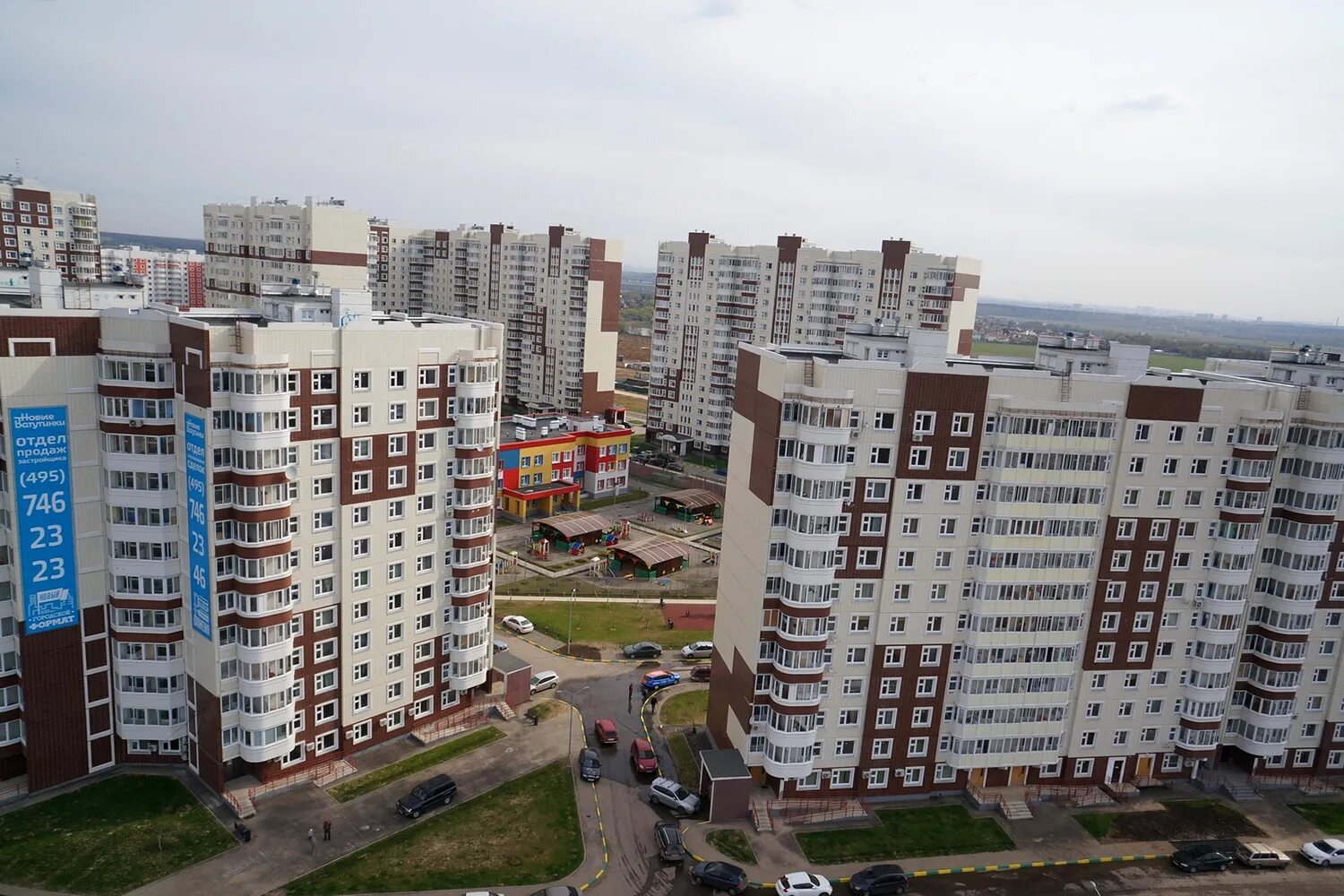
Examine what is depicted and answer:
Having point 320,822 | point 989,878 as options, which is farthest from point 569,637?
point 989,878

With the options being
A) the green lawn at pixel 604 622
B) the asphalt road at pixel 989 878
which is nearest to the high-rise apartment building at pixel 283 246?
the green lawn at pixel 604 622

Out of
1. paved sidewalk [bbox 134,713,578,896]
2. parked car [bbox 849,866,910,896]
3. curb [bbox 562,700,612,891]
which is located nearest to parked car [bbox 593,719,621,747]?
curb [bbox 562,700,612,891]

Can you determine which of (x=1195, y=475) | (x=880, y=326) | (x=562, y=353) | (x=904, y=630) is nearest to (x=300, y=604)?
(x=904, y=630)

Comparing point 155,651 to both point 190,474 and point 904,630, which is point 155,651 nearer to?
point 190,474

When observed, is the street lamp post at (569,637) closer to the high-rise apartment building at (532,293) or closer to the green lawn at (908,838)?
the green lawn at (908,838)

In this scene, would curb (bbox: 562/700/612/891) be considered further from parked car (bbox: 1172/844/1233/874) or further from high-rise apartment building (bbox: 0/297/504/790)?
parked car (bbox: 1172/844/1233/874)
